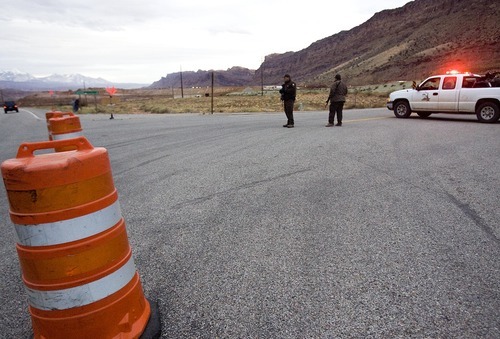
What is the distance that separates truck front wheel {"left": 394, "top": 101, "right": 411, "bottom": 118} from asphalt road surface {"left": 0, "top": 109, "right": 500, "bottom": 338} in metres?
8.54

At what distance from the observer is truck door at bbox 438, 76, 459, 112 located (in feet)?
44.0

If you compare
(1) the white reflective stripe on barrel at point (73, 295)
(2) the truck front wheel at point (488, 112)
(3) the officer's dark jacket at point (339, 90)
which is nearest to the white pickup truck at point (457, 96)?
(2) the truck front wheel at point (488, 112)

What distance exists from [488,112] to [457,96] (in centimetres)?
123

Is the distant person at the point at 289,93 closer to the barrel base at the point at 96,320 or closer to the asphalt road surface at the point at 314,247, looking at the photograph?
the asphalt road surface at the point at 314,247

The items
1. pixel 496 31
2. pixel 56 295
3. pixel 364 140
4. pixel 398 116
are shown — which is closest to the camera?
pixel 56 295

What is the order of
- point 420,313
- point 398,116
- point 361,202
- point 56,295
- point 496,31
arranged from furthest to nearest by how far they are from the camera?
1. point 496,31
2. point 398,116
3. point 361,202
4. point 420,313
5. point 56,295

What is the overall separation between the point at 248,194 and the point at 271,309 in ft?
8.88

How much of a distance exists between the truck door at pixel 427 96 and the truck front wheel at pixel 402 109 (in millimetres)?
325

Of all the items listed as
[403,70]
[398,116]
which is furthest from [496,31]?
[398,116]

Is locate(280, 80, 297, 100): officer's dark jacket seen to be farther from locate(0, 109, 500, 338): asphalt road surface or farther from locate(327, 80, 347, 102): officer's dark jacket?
locate(0, 109, 500, 338): asphalt road surface

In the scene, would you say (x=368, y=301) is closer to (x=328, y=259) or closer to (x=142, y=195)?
(x=328, y=259)

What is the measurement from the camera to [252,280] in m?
2.75

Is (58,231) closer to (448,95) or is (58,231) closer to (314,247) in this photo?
(314,247)

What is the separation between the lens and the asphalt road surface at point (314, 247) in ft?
7.51
